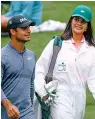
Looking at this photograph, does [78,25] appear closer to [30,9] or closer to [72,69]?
[72,69]

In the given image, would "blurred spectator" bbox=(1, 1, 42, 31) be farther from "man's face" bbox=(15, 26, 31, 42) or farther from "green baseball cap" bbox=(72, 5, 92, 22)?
"man's face" bbox=(15, 26, 31, 42)

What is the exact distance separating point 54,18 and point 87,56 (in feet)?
42.2

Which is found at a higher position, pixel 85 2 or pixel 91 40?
pixel 91 40

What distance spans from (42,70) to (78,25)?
0.70 meters

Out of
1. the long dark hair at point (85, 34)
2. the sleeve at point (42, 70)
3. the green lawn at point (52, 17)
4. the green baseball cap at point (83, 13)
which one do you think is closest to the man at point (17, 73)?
the sleeve at point (42, 70)

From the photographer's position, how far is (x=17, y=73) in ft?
31.0

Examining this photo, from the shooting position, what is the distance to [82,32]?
10.4m

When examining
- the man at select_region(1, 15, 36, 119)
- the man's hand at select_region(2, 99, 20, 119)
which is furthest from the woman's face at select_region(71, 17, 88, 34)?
the man's hand at select_region(2, 99, 20, 119)

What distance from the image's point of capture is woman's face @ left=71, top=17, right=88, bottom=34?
10305 millimetres

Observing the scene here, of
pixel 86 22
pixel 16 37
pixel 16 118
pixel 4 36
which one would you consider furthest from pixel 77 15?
pixel 4 36

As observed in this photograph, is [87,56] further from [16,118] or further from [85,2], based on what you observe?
[85,2]

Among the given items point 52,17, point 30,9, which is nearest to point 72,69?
point 30,9

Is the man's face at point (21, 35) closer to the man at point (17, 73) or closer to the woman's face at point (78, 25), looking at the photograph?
the man at point (17, 73)

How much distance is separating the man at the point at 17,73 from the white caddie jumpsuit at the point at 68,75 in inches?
18.5
